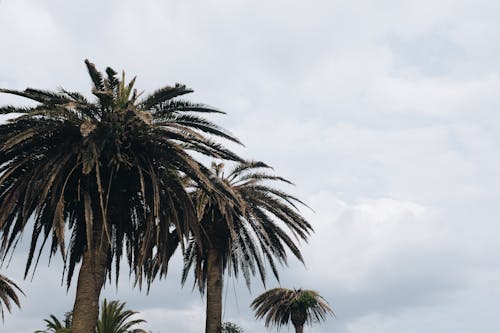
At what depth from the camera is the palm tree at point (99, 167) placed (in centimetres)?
1991

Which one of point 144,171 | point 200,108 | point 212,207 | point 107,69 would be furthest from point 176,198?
point 212,207

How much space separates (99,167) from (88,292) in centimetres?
408

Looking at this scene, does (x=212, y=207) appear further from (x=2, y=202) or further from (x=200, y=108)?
(x=2, y=202)

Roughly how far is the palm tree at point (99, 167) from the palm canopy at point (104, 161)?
0.11ft

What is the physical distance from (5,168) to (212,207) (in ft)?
40.4

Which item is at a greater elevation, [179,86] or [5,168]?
[179,86]

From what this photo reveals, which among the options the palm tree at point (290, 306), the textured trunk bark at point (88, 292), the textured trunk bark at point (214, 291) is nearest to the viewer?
the textured trunk bark at point (88, 292)

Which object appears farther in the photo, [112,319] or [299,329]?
[299,329]

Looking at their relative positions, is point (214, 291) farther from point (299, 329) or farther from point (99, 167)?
point (299, 329)

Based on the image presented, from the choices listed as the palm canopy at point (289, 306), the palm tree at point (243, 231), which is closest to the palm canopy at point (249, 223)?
the palm tree at point (243, 231)

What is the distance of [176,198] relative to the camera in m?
22.0

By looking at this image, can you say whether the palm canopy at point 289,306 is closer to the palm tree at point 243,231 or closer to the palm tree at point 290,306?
the palm tree at point 290,306

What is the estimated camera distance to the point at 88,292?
65.2ft

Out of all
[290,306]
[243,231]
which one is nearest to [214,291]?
[243,231]
